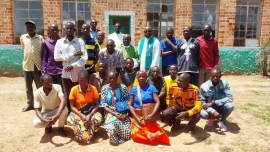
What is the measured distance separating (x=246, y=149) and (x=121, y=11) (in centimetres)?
607

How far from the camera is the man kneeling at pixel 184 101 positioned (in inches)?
148

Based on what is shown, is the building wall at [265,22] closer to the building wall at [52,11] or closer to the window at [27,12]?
the building wall at [52,11]

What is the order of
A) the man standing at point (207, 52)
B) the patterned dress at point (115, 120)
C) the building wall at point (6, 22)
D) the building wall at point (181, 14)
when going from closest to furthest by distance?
1. the patterned dress at point (115, 120)
2. the man standing at point (207, 52)
3. the building wall at point (6, 22)
4. the building wall at point (181, 14)

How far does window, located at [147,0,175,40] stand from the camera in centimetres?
848

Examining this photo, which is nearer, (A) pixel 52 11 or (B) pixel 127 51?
(B) pixel 127 51

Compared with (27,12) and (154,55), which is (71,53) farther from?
(27,12)

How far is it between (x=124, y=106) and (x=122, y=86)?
32 centimetres

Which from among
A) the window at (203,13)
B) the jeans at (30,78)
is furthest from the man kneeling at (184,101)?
the window at (203,13)

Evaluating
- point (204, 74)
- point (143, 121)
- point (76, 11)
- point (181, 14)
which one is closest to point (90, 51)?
point (143, 121)

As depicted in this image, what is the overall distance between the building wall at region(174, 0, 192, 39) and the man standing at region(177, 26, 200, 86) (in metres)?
4.28

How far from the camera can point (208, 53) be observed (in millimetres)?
4523

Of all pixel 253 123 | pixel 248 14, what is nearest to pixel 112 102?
pixel 253 123

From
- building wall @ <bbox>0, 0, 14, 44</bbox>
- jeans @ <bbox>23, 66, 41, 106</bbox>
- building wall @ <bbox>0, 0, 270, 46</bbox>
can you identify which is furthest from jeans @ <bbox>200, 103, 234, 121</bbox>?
building wall @ <bbox>0, 0, 14, 44</bbox>

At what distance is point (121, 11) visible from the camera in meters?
8.15
